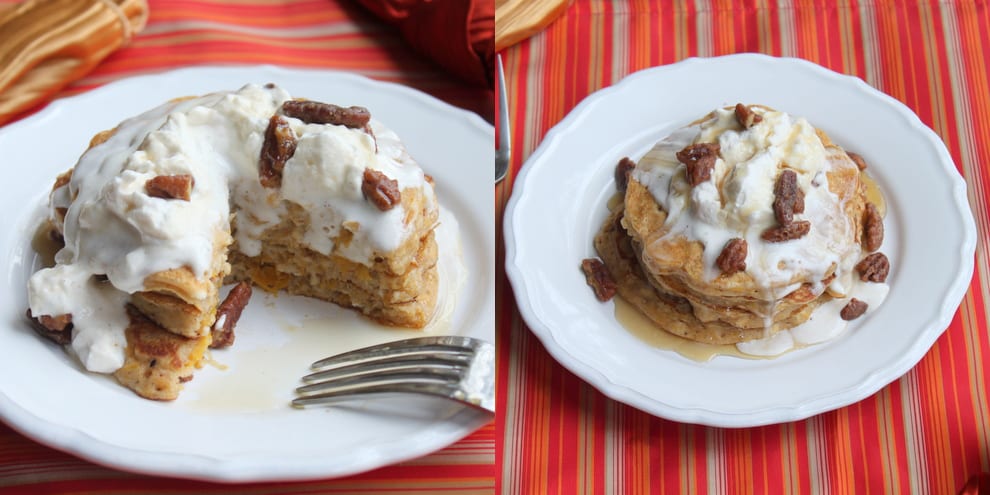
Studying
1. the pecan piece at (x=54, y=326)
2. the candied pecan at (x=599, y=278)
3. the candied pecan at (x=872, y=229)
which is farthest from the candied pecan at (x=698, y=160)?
the pecan piece at (x=54, y=326)

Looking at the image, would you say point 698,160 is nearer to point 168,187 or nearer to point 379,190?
point 379,190

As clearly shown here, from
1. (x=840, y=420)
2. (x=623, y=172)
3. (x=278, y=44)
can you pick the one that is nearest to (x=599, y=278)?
(x=623, y=172)

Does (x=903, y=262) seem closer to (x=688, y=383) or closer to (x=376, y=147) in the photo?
(x=688, y=383)

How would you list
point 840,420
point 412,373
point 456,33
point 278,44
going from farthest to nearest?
point 278,44 → point 456,33 → point 840,420 → point 412,373

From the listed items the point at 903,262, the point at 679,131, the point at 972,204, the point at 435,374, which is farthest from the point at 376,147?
the point at 972,204

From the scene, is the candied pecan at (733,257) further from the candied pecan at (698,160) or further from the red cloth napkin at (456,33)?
the red cloth napkin at (456,33)
